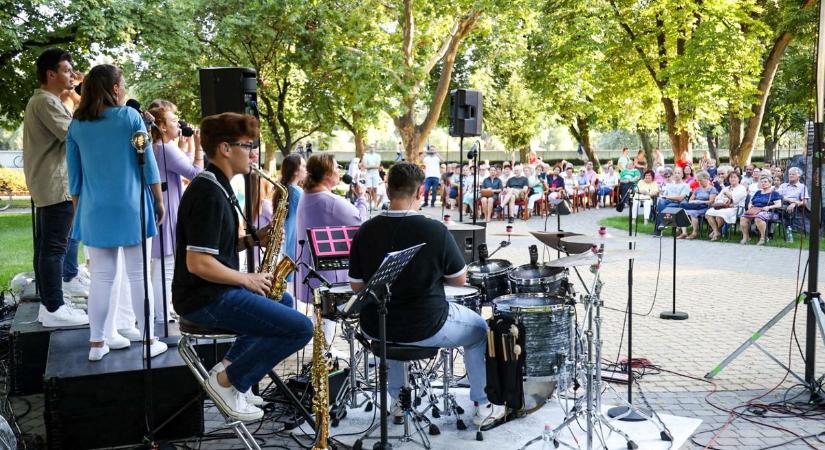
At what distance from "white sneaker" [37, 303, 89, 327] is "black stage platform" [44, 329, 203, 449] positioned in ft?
3.07

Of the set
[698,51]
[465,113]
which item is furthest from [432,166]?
[465,113]

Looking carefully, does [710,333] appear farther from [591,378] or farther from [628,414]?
[591,378]

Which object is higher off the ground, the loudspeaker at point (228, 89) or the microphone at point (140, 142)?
the loudspeaker at point (228, 89)

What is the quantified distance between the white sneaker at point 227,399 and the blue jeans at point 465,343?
36.3 inches

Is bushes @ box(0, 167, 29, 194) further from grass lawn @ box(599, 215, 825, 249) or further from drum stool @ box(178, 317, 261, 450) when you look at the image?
drum stool @ box(178, 317, 261, 450)

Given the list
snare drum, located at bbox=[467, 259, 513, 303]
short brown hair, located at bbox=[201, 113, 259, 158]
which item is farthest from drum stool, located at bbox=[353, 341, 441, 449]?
short brown hair, located at bbox=[201, 113, 259, 158]

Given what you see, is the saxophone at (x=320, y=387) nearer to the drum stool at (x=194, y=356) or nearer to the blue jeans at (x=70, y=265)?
the drum stool at (x=194, y=356)

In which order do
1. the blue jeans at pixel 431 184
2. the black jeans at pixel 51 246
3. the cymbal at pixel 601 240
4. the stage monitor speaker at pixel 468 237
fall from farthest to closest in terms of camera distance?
the blue jeans at pixel 431 184
the stage monitor speaker at pixel 468 237
the black jeans at pixel 51 246
the cymbal at pixel 601 240

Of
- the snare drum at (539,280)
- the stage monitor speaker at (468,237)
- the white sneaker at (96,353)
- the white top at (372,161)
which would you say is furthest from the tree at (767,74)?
the white sneaker at (96,353)

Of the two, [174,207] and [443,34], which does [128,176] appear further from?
[443,34]

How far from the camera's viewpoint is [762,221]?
1477cm

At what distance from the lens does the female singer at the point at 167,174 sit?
5.81 meters

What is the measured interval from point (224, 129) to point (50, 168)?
2.27 meters

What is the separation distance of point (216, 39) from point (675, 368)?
20764 mm
